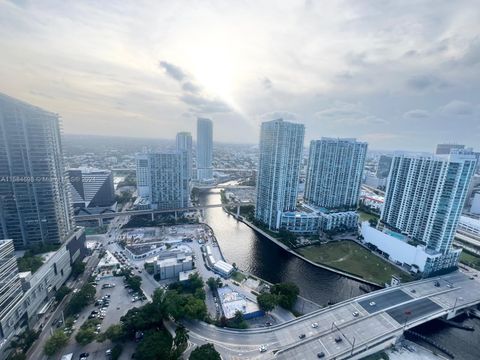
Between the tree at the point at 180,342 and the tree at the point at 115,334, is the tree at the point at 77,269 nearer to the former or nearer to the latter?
the tree at the point at 115,334

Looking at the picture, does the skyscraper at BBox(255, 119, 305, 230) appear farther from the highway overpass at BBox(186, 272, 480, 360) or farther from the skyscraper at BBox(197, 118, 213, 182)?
the skyscraper at BBox(197, 118, 213, 182)

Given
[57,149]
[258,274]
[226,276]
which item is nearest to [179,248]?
[226,276]

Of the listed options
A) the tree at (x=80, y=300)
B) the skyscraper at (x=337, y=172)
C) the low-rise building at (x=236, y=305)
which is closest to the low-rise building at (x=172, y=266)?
the low-rise building at (x=236, y=305)

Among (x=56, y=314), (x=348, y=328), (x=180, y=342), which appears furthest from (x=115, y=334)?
(x=348, y=328)

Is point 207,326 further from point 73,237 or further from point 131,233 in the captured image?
point 131,233

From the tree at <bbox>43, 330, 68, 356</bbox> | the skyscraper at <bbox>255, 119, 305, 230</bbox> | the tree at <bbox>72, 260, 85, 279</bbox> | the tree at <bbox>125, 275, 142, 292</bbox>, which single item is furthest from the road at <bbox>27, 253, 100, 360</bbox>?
the skyscraper at <bbox>255, 119, 305, 230</bbox>
